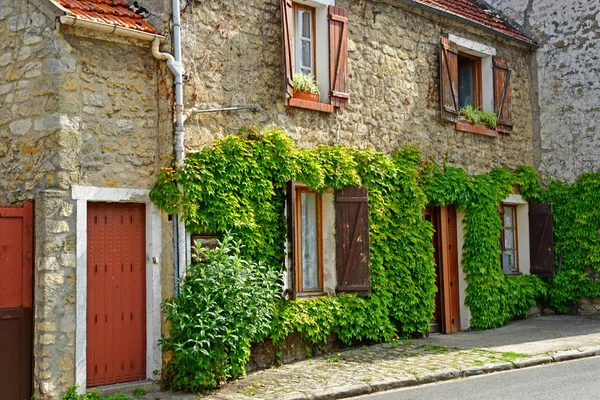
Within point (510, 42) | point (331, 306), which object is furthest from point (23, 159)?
point (510, 42)

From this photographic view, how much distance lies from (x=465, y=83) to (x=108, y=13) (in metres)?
7.78

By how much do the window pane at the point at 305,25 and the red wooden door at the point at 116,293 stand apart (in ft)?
12.6

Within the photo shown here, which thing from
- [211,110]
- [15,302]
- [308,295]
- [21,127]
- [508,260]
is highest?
[211,110]

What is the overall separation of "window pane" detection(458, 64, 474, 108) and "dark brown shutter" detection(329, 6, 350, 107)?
12.9 feet

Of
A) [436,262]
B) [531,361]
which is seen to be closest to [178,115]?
[531,361]

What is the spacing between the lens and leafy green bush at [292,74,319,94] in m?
10.4

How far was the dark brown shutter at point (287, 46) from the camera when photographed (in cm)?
1002

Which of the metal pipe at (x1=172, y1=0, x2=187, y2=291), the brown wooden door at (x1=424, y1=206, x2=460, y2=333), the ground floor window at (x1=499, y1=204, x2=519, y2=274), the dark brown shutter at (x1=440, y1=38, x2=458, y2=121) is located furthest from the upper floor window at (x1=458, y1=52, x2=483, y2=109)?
the metal pipe at (x1=172, y1=0, x2=187, y2=291)

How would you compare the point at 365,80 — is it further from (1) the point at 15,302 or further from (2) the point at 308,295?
(1) the point at 15,302

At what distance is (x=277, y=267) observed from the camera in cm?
968

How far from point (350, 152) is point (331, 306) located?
2.29m

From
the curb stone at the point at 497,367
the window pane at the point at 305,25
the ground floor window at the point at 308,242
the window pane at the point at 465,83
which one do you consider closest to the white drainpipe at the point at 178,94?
the ground floor window at the point at 308,242

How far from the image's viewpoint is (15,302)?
309 inches

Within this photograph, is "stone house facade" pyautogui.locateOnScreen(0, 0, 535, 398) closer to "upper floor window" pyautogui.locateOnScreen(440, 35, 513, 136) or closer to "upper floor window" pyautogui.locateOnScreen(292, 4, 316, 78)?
"upper floor window" pyautogui.locateOnScreen(292, 4, 316, 78)
